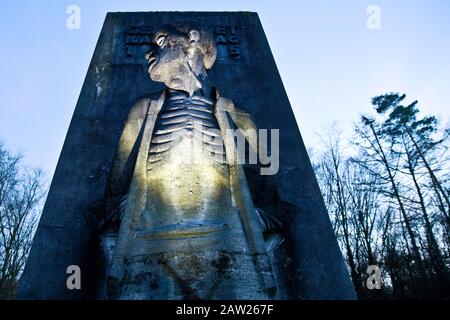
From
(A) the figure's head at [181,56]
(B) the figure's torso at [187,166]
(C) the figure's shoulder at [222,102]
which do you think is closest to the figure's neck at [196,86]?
(A) the figure's head at [181,56]

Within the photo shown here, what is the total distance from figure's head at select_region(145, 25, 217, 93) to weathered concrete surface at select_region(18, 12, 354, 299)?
1.69 m

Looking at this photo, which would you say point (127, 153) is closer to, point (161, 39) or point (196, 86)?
point (196, 86)

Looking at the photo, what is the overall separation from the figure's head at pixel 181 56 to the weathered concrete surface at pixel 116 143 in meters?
1.69

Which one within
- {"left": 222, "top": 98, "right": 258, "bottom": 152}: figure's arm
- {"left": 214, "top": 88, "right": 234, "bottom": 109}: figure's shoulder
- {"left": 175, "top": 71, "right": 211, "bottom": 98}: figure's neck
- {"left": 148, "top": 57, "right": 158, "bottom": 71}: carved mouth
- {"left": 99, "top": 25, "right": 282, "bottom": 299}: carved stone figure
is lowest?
{"left": 99, "top": 25, "right": 282, "bottom": 299}: carved stone figure

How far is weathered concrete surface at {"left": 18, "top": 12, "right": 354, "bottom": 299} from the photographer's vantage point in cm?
414

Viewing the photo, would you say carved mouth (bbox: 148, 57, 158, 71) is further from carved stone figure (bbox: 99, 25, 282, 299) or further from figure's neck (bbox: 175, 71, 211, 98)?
figure's neck (bbox: 175, 71, 211, 98)

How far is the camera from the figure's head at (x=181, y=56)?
158 inches

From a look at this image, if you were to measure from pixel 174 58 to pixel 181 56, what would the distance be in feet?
0.27

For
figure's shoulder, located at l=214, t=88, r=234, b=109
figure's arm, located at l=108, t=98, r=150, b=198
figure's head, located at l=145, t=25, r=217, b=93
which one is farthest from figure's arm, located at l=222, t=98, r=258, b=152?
figure's arm, located at l=108, t=98, r=150, b=198

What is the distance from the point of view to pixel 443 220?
55.7 ft

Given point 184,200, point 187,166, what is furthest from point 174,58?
point 184,200

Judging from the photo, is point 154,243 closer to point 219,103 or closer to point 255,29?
point 219,103

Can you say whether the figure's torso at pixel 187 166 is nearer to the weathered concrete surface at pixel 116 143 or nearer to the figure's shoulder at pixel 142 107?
the figure's shoulder at pixel 142 107

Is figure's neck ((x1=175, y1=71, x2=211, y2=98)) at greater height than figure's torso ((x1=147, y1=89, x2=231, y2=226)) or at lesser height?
greater
